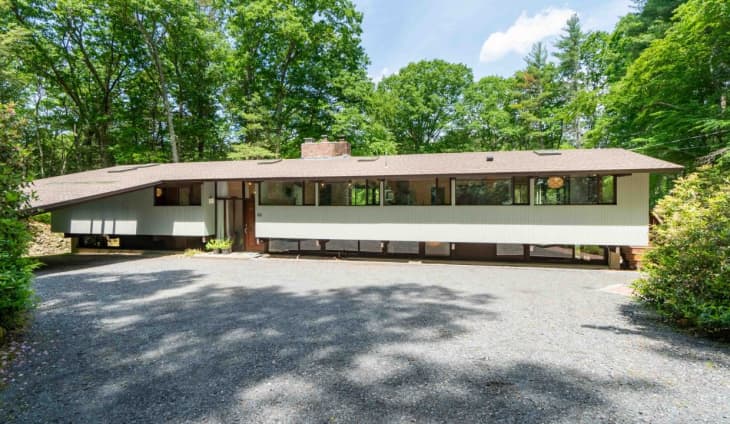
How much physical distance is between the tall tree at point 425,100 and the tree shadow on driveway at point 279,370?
946 inches

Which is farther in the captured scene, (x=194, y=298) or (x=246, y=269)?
(x=246, y=269)

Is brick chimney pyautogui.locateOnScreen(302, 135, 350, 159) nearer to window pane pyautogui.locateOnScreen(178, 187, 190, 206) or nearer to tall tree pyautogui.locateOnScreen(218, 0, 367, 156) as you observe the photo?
window pane pyautogui.locateOnScreen(178, 187, 190, 206)

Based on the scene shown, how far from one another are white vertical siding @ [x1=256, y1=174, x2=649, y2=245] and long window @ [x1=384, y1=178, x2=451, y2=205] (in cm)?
25

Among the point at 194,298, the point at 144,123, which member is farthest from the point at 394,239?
the point at 144,123

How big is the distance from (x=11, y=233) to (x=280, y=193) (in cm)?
845

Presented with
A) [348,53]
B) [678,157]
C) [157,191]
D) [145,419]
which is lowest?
[145,419]

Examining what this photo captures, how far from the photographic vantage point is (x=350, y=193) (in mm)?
12391

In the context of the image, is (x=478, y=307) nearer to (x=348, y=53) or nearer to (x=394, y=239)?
(x=394, y=239)

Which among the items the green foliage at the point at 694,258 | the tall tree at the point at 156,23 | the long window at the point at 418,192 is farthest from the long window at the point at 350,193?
the tall tree at the point at 156,23

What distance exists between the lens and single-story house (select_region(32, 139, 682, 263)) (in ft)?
34.0

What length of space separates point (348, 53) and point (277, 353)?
23928 mm

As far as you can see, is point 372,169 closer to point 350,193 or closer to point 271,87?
point 350,193

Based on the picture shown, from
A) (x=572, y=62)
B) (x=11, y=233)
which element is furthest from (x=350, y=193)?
(x=572, y=62)

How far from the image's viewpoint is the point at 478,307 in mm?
6688
